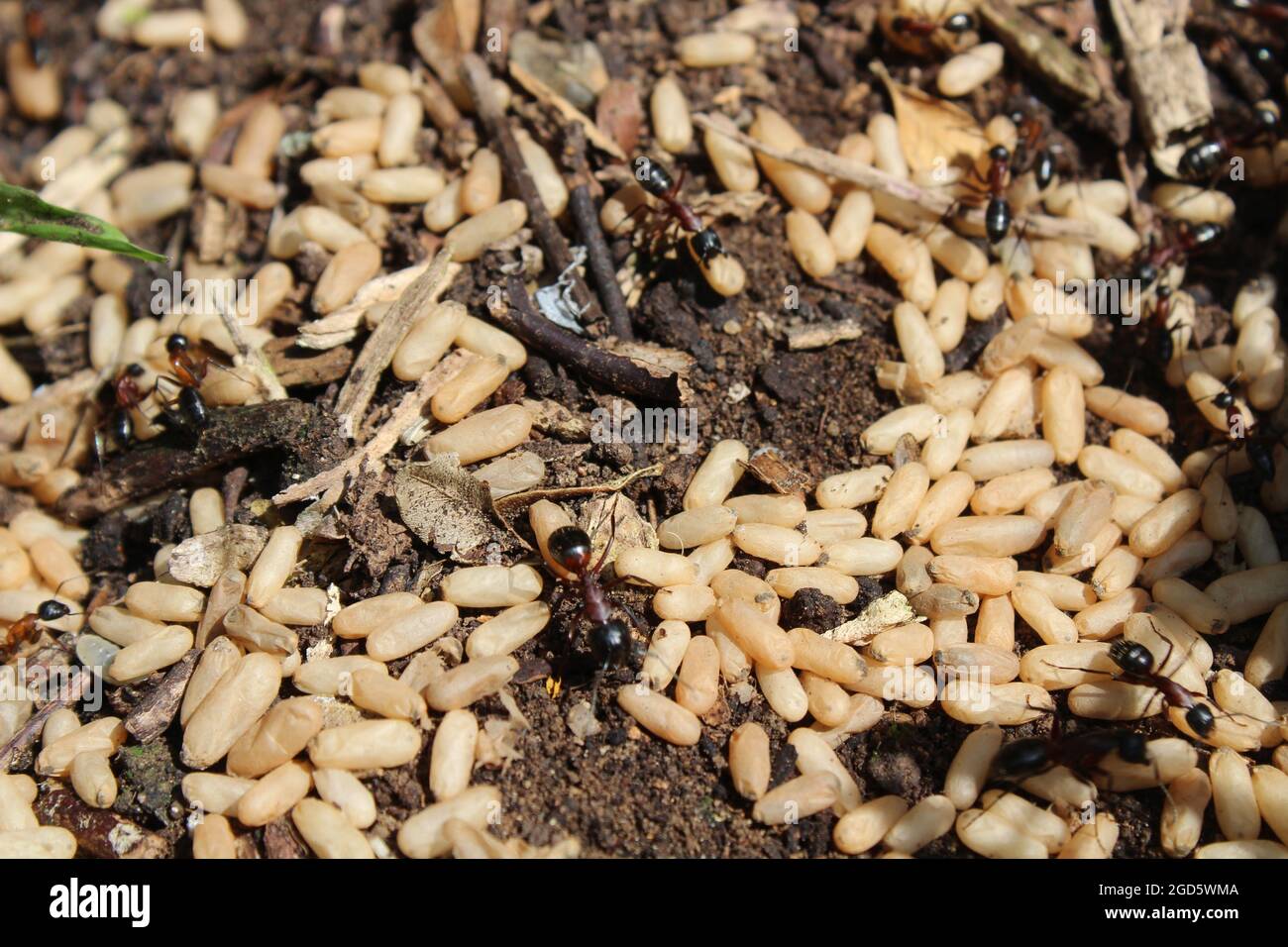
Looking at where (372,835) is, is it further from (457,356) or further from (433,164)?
(433,164)

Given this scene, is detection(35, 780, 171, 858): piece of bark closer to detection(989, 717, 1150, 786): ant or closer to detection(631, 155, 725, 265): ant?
detection(989, 717, 1150, 786): ant

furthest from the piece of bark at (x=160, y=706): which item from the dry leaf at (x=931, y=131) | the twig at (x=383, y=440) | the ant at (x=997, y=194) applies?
the dry leaf at (x=931, y=131)

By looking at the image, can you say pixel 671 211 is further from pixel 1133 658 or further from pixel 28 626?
pixel 28 626

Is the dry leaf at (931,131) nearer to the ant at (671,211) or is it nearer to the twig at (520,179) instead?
the ant at (671,211)

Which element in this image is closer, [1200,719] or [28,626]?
[1200,719]

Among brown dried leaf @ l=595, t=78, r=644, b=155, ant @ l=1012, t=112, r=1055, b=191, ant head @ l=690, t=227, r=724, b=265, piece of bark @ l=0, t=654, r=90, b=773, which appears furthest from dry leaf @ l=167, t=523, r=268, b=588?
ant @ l=1012, t=112, r=1055, b=191

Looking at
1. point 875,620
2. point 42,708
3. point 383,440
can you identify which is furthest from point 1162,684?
point 42,708
